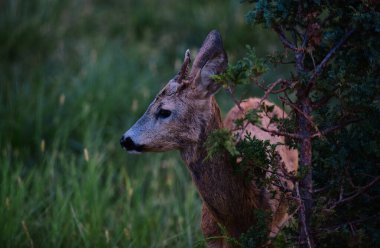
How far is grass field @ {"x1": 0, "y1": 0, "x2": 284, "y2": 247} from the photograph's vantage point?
4.77m

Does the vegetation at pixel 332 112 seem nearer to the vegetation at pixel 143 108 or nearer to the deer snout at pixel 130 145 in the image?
the vegetation at pixel 143 108

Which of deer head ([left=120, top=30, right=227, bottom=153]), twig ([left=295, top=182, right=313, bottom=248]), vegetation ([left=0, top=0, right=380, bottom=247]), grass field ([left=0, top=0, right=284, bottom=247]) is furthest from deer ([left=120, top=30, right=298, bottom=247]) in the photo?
twig ([left=295, top=182, right=313, bottom=248])

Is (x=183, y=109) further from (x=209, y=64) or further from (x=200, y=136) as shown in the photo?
(x=209, y=64)

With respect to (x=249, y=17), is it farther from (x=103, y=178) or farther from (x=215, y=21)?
(x=215, y=21)

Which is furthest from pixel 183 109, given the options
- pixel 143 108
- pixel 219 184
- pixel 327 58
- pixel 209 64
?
pixel 143 108

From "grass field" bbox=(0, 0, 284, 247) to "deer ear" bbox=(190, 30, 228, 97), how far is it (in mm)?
799

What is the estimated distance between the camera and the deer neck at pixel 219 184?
3807mm

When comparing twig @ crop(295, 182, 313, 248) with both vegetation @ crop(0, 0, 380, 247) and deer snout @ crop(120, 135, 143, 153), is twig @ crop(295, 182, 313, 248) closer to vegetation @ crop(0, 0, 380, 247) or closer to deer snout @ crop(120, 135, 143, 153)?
vegetation @ crop(0, 0, 380, 247)

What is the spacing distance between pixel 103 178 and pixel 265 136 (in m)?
1.85

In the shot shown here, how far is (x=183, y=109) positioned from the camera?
383cm

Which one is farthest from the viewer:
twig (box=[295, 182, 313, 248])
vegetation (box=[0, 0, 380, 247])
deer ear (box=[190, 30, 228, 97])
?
deer ear (box=[190, 30, 228, 97])

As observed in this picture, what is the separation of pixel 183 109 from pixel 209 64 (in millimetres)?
267

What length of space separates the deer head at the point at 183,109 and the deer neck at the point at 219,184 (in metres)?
0.05

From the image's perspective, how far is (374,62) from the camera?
3.30 m
